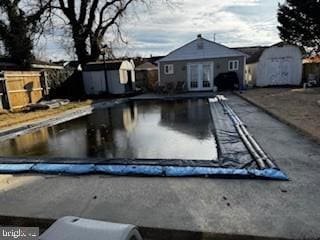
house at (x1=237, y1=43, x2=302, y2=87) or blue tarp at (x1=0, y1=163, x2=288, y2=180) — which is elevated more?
house at (x1=237, y1=43, x2=302, y2=87)

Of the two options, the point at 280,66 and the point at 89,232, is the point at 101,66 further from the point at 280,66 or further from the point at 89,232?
the point at 89,232

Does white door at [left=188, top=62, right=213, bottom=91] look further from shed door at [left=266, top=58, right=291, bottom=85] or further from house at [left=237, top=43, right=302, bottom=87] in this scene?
shed door at [left=266, top=58, right=291, bottom=85]

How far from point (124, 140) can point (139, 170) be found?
2.40 m

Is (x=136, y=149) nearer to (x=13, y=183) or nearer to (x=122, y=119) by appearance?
(x=13, y=183)

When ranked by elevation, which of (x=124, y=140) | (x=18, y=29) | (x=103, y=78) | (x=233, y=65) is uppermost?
(x=18, y=29)

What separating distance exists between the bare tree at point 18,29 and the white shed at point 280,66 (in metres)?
16.1

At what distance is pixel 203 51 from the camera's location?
19.0 metres

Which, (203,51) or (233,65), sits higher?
(203,51)

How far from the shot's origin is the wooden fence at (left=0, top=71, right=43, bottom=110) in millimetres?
11023

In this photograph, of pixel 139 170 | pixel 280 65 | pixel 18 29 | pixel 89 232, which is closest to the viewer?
pixel 89 232

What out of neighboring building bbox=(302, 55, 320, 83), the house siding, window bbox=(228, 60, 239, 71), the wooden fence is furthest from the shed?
neighboring building bbox=(302, 55, 320, 83)

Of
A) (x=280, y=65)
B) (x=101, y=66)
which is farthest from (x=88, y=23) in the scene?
(x=280, y=65)

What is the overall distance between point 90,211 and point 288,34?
22.1 meters

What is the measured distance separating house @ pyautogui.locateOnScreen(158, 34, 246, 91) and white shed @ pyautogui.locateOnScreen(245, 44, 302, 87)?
2.29 meters
